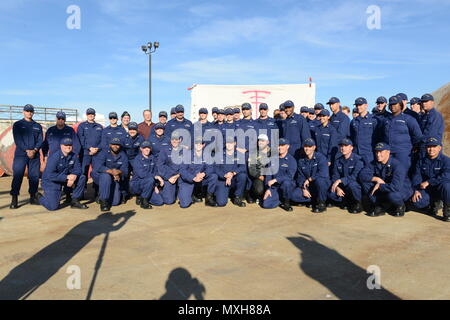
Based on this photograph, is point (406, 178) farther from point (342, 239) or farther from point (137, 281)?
point (137, 281)

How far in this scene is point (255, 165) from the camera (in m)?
6.62

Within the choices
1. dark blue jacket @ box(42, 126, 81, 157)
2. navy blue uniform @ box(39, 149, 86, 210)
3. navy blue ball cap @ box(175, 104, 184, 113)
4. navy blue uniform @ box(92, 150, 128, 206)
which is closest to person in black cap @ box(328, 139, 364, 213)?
navy blue ball cap @ box(175, 104, 184, 113)

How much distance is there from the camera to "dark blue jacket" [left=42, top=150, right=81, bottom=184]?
20.5 ft

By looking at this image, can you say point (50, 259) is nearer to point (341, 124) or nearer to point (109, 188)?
point (109, 188)

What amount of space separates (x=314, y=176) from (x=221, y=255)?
3.08 metres

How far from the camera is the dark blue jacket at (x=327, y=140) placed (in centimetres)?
682

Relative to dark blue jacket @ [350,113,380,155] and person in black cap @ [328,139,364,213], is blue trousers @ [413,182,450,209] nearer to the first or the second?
person in black cap @ [328,139,364,213]

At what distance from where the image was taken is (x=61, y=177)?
20.5 feet

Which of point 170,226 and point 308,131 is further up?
point 308,131

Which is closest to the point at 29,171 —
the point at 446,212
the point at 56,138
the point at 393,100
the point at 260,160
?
the point at 56,138

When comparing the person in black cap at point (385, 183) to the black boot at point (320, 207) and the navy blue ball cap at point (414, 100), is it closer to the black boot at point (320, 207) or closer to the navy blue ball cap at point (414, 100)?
the black boot at point (320, 207)

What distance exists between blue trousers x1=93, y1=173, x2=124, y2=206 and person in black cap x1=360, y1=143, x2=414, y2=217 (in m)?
4.48

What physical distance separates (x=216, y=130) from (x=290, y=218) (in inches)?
109

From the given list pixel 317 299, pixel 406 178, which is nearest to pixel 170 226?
pixel 317 299
